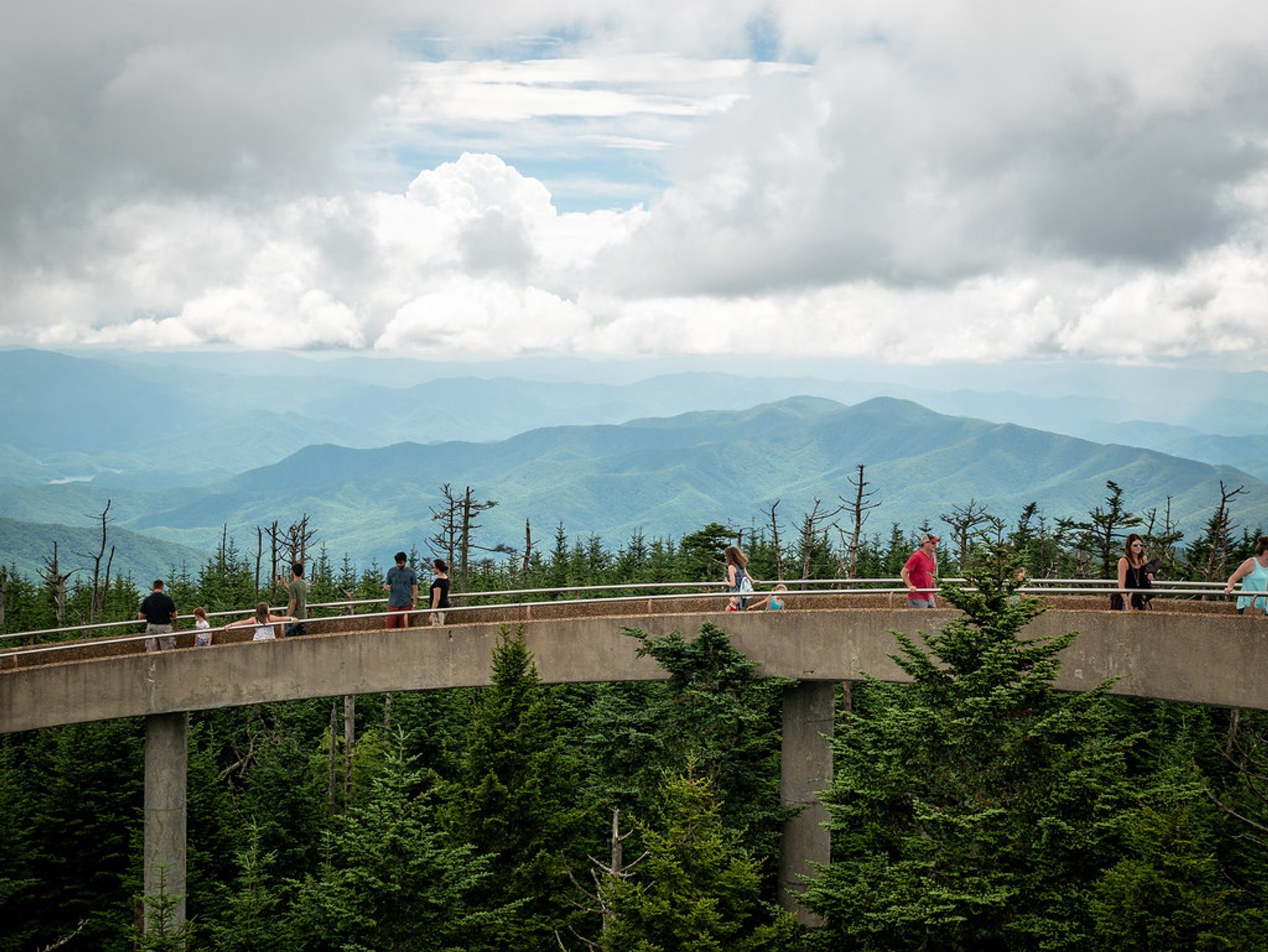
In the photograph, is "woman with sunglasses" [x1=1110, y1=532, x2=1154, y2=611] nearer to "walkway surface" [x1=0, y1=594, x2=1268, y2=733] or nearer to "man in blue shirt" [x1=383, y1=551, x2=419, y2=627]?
"walkway surface" [x1=0, y1=594, x2=1268, y2=733]

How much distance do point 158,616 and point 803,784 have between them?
12665 millimetres

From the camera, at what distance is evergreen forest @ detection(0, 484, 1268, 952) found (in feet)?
54.9

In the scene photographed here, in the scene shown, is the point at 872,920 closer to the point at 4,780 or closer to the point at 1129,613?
the point at 1129,613

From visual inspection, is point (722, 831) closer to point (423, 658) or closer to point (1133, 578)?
point (423, 658)

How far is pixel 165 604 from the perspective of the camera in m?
21.5

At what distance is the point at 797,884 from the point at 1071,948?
21.2 feet

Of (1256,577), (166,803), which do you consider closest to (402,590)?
(166,803)

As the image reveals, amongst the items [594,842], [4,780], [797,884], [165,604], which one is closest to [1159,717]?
[797,884]

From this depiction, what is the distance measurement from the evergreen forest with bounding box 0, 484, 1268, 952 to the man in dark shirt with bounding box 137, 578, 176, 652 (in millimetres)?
4373

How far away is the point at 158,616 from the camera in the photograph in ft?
70.3

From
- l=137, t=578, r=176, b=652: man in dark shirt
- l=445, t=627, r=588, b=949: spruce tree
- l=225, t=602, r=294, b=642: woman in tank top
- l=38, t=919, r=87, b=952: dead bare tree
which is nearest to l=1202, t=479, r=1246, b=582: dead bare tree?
l=445, t=627, r=588, b=949: spruce tree

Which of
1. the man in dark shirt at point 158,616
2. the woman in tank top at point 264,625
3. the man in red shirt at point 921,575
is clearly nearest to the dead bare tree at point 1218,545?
the man in red shirt at point 921,575

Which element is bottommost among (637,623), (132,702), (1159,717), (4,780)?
(4,780)

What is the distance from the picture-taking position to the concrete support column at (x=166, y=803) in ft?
72.9
